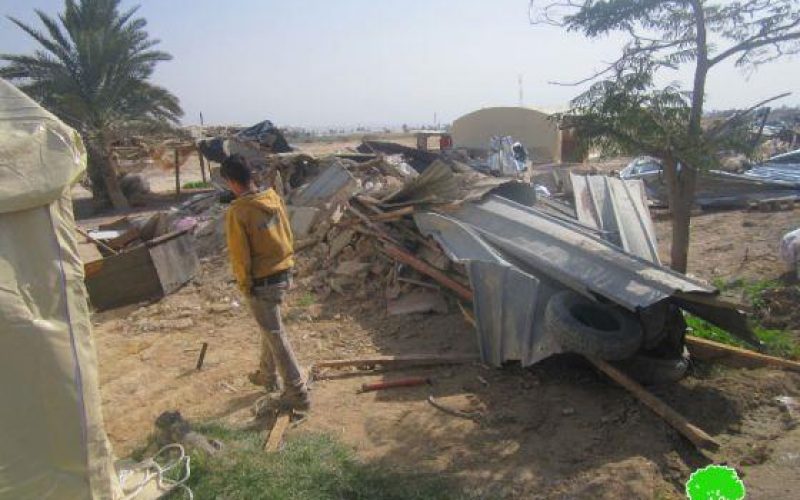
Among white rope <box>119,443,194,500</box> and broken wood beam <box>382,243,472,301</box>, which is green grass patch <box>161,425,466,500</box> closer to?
white rope <box>119,443,194,500</box>

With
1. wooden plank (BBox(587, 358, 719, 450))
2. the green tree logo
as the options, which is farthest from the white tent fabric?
wooden plank (BBox(587, 358, 719, 450))

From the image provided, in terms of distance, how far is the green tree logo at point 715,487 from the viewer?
1631 millimetres

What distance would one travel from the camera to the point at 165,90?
19.6m

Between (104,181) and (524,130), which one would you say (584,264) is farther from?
(524,130)

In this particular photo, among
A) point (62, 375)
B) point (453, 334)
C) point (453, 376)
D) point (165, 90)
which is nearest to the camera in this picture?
point (62, 375)

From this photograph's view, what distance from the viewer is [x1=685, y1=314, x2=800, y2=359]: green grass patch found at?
527 cm

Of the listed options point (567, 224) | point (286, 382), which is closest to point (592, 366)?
point (567, 224)

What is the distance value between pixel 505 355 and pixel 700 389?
5.36 feet

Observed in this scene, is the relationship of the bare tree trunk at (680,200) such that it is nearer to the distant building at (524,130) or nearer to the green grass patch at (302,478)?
the green grass patch at (302,478)

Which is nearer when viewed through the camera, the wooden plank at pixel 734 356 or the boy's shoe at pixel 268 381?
the wooden plank at pixel 734 356

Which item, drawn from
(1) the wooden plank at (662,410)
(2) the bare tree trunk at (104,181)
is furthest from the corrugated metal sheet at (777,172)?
(2) the bare tree trunk at (104,181)

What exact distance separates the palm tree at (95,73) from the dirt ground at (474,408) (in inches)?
514

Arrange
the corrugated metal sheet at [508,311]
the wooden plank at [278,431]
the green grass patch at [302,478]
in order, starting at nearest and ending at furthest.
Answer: the green grass patch at [302,478] < the wooden plank at [278,431] < the corrugated metal sheet at [508,311]

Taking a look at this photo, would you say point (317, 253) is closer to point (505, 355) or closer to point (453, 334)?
point (453, 334)
